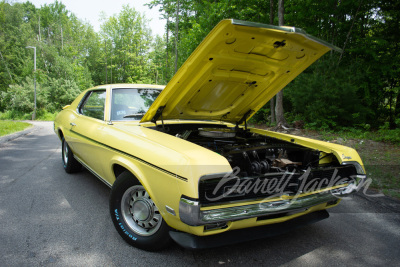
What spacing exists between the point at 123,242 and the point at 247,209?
4.07 ft

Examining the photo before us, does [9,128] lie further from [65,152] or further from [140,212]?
[140,212]

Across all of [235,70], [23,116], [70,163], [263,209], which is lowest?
[23,116]

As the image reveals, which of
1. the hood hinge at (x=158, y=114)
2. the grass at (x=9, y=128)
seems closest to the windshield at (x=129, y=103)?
the hood hinge at (x=158, y=114)

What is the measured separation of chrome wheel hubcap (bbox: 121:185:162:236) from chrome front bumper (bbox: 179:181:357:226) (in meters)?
0.51

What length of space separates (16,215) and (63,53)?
3785 centimetres

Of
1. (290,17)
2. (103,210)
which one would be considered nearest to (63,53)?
(290,17)

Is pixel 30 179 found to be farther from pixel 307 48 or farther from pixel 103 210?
pixel 307 48

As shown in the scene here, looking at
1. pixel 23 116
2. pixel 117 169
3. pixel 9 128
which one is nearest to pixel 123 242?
pixel 117 169

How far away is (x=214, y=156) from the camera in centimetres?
185

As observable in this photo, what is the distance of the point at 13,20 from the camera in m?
35.1

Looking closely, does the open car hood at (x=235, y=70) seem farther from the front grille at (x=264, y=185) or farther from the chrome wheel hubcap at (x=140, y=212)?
the front grille at (x=264, y=185)

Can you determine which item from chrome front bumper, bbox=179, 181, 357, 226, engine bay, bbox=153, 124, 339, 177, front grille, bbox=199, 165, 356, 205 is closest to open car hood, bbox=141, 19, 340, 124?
engine bay, bbox=153, 124, 339, 177

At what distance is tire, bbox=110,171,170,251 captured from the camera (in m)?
2.04

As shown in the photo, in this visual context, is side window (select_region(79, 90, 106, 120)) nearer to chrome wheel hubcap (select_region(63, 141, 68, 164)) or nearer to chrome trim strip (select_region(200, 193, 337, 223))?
chrome wheel hubcap (select_region(63, 141, 68, 164))
